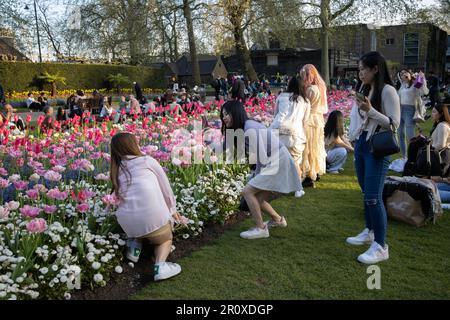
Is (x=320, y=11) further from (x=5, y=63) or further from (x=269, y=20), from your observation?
(x=5, y=63)

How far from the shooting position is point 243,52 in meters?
29.3

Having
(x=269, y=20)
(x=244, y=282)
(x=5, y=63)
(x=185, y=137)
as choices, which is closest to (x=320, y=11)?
(x=269, y=20)

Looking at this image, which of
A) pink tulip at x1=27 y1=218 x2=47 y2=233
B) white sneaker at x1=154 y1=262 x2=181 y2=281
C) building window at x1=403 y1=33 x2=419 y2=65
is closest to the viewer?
pink tulip at x1=27 y1=218 x2=47 y2=233

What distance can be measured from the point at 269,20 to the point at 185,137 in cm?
1933

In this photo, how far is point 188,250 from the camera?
183 inches

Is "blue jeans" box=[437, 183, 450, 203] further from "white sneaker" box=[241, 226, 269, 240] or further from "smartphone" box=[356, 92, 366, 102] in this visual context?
"smartphone" box=[356, 92, 366, 102]

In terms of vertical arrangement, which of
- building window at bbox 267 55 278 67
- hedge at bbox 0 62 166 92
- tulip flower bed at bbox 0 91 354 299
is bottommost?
tulip flower bed at bbox 0 91 354 299

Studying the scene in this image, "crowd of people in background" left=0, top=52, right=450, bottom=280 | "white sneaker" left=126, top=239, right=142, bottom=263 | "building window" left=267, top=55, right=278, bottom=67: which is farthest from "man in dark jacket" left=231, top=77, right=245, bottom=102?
"building window" left=267, top=55, right=278, bottom=67

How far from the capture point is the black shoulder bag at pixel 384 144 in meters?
3.81

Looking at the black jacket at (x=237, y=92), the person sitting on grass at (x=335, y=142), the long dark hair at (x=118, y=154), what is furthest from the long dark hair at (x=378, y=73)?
the person sitting on grass at (x=335, y=142)

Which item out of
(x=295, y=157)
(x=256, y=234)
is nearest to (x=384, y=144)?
(x=256, y=234)

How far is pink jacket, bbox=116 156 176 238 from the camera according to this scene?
→ 398cm

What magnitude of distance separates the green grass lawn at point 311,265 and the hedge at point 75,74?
2552cm

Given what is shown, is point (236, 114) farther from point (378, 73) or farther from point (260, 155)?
point (378, 73)
